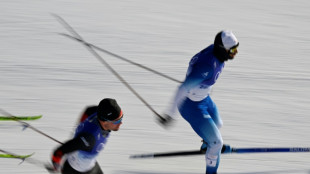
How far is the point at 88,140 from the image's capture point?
3346 mm

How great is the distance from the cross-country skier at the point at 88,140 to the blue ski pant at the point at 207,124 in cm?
121

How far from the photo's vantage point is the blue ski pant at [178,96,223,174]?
431 cm

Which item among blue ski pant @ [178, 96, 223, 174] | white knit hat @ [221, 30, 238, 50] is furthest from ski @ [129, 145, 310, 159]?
white knit hat @ [221, 30, 238, 50]

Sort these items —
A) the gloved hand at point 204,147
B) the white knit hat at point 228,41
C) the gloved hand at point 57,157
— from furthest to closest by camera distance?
the gloved hand at point 204,147
the white knit hat at point 228,41
the gloved hand at point 57,157

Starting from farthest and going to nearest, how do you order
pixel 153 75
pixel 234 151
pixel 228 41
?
1. pixel 153 75
2. pixel 234 151
3. pixel 228 41

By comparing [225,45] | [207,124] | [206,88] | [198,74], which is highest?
[225,45]

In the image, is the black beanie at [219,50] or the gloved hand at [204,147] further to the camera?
the gloved hand at [204,147]

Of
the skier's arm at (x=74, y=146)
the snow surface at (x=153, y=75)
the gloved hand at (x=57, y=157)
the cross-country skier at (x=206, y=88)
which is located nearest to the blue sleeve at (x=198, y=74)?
the cross-country skier at (x=206, y=88)

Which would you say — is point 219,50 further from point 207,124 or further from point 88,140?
point 88,140

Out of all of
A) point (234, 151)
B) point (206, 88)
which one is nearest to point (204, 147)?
point (234, 151)

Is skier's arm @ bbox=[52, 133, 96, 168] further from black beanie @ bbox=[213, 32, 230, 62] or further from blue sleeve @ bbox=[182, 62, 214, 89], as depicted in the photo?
black beanie @ bbox=[213, 32, 230, 62]

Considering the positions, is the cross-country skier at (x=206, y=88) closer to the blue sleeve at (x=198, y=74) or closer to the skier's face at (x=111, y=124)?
the blue sleeve at (x=198, y=74)

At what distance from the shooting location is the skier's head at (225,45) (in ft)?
13.9

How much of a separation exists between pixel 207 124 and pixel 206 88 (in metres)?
0.36
